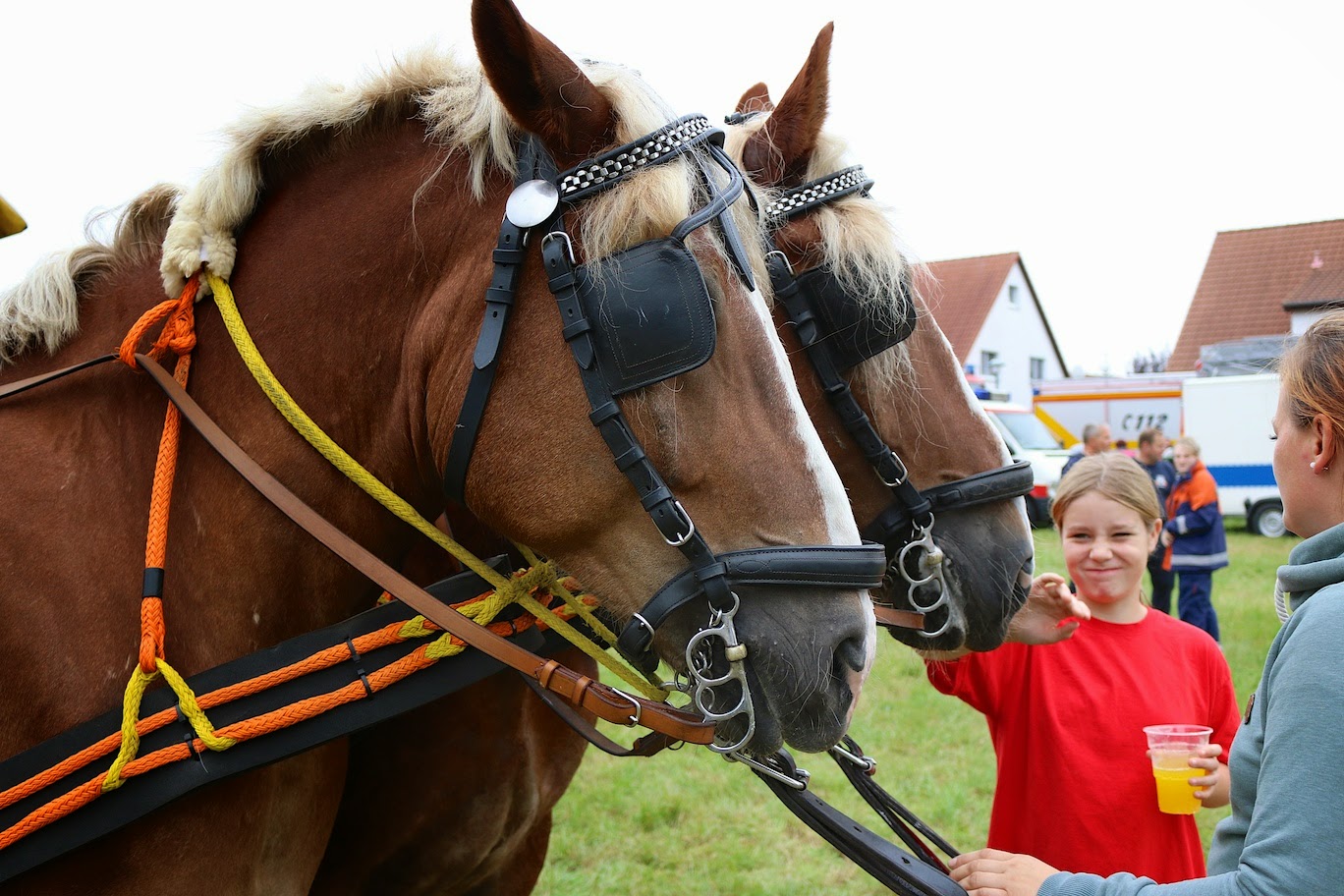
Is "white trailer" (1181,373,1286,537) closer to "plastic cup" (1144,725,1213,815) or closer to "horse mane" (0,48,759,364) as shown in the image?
"plastic cup" (1144,725,1213,815)

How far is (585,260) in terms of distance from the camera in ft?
5.17

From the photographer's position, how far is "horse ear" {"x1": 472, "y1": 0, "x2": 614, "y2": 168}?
1.51 m

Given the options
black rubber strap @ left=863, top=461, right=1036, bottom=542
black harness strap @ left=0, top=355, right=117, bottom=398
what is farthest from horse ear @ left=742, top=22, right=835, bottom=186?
black harness strap @ left=0, top=355, right=117, bottom=398

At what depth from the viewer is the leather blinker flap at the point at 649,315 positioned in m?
1.50

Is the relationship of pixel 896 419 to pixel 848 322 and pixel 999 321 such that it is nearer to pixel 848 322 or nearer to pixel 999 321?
pixel 848 322

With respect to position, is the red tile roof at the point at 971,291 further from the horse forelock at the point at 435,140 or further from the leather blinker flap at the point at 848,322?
the horse forelock at the point at 435,140

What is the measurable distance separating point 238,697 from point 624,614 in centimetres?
62

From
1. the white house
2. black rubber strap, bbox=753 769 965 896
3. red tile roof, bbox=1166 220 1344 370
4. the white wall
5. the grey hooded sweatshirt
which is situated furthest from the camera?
the white wall

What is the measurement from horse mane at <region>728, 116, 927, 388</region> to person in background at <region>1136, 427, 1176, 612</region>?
659 cm

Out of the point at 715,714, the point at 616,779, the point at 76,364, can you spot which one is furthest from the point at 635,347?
the point at 616,779

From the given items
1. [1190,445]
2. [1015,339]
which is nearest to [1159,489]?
[1190,445]

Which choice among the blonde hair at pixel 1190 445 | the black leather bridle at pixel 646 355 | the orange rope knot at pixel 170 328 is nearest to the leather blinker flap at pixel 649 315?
the black leather bridle at pixel 646 355

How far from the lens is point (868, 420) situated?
2383mm

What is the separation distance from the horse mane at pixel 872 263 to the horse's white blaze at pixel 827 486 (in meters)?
0.75
